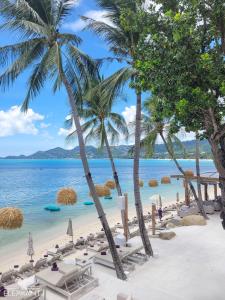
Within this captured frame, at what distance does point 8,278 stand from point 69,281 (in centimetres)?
359

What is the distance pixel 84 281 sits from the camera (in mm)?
7848

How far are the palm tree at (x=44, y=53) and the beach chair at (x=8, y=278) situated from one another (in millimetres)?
4602

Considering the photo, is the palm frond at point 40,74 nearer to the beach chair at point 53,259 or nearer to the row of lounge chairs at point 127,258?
the row of lounge chairs at point 127,258

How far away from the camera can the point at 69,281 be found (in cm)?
791

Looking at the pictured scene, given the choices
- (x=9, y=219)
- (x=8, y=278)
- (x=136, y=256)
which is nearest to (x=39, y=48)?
(x=136, y=256)

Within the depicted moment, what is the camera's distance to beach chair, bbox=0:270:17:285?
980 centimetres

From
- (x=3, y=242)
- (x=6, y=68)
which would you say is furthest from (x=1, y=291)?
(x=3, y=242)

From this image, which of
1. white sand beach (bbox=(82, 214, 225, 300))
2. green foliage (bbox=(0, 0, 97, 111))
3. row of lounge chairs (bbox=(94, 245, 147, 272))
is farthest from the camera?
row of lounge chairs (bbox=(94, 245, 147, 272))

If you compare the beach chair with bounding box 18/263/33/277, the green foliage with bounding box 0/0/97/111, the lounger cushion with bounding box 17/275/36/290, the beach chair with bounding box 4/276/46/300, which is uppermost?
the green foliage with bounding box 0/0/97/111

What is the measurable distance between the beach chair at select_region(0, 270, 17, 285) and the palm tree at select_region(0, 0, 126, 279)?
181 inches

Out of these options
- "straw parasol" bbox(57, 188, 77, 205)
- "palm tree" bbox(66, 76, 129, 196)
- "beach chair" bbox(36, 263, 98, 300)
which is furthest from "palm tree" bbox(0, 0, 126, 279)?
"straw parasol" bbox(57, 188, 77, 205)

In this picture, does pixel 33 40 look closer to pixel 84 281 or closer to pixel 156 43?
pixel 156 43

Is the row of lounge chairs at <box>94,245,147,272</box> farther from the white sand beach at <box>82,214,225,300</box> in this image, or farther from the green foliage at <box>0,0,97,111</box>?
the green foliage at <box>0,0,97,111</box>

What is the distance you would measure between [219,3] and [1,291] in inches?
346
